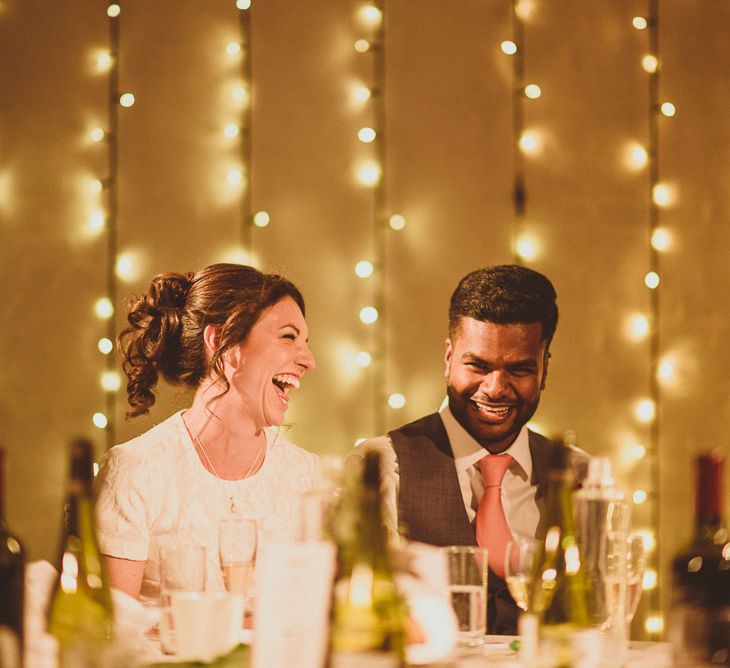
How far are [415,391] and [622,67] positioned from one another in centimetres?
140

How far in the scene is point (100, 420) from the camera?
3.19 meters

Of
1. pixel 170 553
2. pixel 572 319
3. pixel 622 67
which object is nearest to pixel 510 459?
pixel 572 319

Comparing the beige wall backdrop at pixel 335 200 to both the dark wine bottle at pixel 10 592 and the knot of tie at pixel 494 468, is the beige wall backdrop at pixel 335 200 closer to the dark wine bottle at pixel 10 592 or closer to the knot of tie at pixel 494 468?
the knot of tie at pixel 494 468

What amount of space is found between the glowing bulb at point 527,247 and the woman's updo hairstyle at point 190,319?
3.84 ft

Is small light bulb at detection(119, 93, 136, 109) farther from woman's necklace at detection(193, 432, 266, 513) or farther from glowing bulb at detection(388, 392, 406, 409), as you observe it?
woman's necklace at detection(193, 432, 266, 513)

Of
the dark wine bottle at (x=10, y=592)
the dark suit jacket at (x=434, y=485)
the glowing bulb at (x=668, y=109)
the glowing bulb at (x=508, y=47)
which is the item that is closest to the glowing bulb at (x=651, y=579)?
the dark suit jacket at (x=434, y=485)

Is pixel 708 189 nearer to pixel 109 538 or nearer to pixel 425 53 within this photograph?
pixel 425 53

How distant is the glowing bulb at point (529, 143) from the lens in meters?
3.34

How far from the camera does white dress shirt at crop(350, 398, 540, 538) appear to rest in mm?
2426

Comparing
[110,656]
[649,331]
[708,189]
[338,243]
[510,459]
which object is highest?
[708,189]

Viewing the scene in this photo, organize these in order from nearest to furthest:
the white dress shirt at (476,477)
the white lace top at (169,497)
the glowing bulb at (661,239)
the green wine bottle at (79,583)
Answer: the green wine bottle at (79,583) < the white lace top at (169,497) < the white dress shirt at (476,477) < the glowing bulb at (661,239)

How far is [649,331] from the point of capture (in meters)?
3.39

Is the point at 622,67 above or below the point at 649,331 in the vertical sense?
above

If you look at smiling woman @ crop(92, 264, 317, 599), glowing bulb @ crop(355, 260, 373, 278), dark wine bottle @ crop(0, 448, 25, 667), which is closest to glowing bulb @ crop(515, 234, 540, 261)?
glowing bulb @ crop(355, 260, 373, 278)
